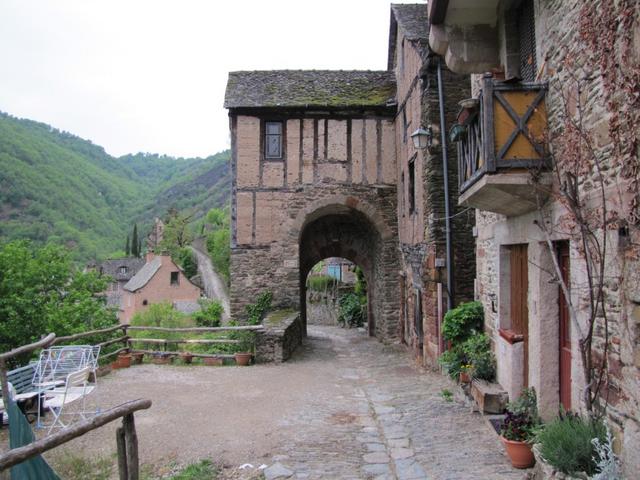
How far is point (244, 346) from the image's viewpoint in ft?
38.7

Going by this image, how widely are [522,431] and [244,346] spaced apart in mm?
7711

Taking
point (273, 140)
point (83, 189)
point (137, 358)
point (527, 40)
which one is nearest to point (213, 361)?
point (137, 358)

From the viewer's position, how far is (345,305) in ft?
75.5

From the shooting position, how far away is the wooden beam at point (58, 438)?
9.75ft

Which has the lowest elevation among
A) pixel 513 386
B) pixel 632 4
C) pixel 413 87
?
pixel 513 386

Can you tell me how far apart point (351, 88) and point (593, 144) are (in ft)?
37.8

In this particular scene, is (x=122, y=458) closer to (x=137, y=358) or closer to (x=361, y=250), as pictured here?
(x=137, y=358)

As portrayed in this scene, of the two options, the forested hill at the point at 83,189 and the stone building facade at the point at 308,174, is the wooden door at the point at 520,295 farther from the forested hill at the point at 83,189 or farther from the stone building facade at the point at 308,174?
the forested hill at the point at 83,189

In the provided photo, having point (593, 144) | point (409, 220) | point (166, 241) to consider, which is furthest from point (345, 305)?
point (166, 241)

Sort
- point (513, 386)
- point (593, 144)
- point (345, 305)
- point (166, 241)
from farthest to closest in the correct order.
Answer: point (166, 241)
point (345, 305)
point (513, 386)
point (593, 144)

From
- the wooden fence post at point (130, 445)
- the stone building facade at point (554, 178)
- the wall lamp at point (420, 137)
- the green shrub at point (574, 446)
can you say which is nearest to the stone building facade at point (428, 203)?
the wall lamp at point (420, 137)

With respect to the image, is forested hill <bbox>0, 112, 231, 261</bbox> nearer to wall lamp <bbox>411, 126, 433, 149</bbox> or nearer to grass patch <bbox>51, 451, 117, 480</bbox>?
wall lamp <bbox>411, 126, 433, 149</bbox>

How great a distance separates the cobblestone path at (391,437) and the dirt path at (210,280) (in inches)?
1045

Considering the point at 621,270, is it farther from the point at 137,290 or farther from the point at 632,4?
the point at 137,290
